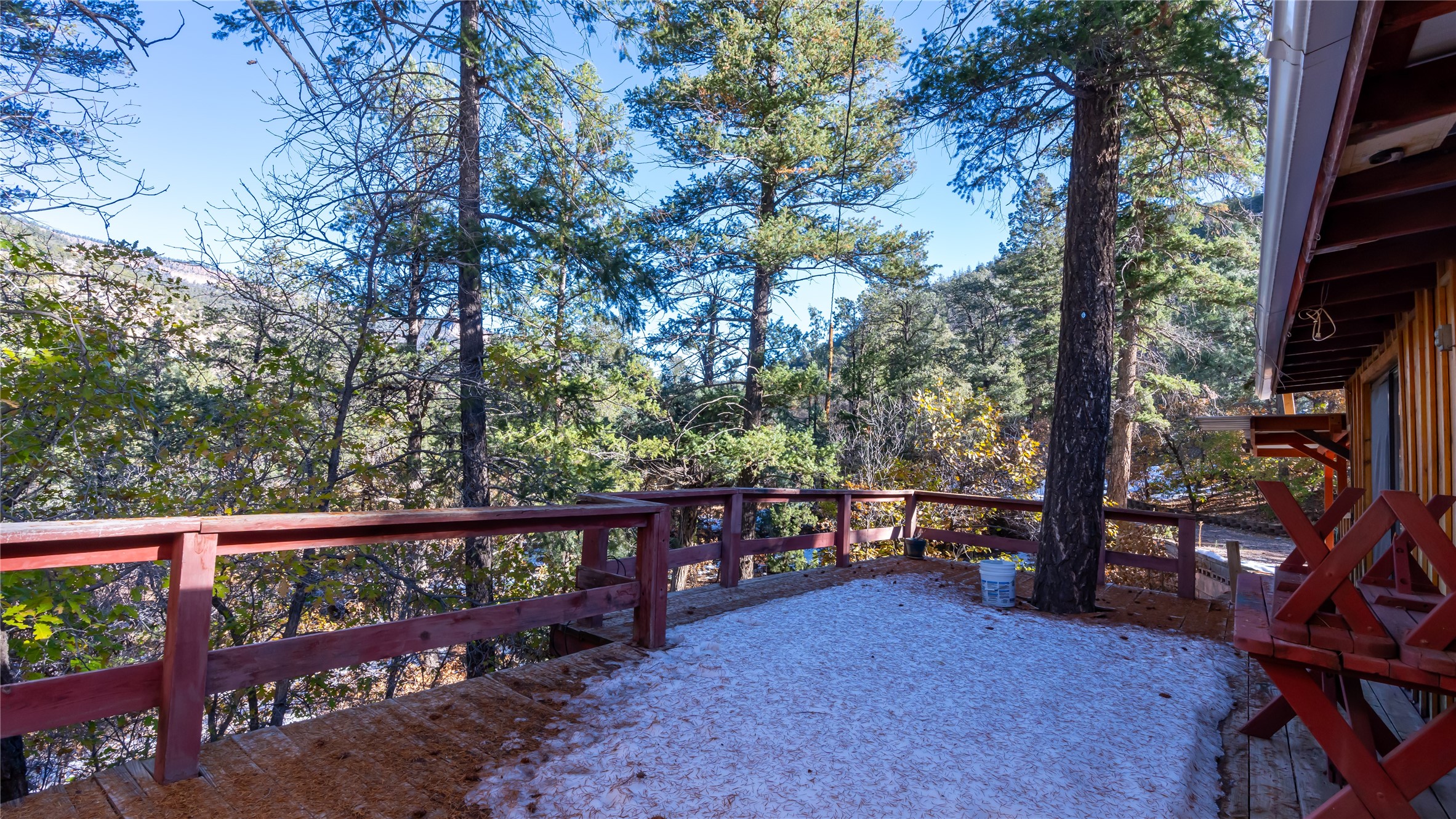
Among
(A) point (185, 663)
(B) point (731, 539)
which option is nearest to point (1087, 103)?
(B) point (731, 539)

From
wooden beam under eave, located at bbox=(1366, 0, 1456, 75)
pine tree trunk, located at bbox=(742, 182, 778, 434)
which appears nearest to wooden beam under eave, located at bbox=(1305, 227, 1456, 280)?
wooden beam under eave, located at bbox=(1366, 0, 1456, 75)

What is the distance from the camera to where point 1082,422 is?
557 cm

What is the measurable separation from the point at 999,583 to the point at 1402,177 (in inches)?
158

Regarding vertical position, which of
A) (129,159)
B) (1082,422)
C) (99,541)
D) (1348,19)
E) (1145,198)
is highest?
(1145,198)

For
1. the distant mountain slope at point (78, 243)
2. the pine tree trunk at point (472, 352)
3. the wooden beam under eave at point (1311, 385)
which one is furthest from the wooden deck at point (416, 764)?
the pine tree trunk at point (472, 352)

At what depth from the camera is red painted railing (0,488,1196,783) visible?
1.95 meters

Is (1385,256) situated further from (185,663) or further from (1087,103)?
(185,663)

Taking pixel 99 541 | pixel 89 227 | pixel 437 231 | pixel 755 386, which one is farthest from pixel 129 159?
pixel 755 386

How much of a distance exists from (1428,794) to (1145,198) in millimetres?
11903

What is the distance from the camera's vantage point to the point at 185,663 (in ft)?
7.07

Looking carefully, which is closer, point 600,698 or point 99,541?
point 99,541

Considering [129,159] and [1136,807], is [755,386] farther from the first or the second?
[1136,807]

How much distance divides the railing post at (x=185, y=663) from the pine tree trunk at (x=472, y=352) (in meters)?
5.29

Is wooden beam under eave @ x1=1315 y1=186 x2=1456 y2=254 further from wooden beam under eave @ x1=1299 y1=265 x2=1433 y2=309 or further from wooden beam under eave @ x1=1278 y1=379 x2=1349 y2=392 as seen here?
wooden beam under eave @ x1=1278 y1=379 x2=1349 y2=392
